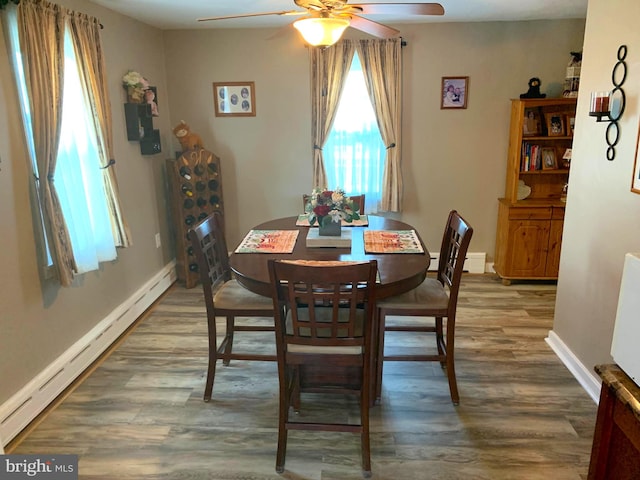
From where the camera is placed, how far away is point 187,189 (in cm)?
399

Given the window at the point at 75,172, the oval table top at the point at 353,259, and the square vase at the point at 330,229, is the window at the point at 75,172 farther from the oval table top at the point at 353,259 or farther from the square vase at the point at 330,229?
the square vase at the point at 330,229

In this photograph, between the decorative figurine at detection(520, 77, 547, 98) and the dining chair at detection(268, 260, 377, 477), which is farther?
the decorative figurine at detection(520, 77, 547, 98)

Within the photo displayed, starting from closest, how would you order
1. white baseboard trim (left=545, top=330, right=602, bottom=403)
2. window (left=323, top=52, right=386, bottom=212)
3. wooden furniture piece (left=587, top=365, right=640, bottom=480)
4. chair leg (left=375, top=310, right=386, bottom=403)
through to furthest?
1. wooden furniture piece (left=587, top=365, right=640, bottom=480)
2. chair leg (left=375, top=310, right=386, bottom=403)
3. white baseboard trim (left=545, top=330, right=602, bottom=403)
4. window (left=323, top=52, right=386, bottom=212)

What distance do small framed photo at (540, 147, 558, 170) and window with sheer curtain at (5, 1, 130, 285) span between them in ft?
11.3

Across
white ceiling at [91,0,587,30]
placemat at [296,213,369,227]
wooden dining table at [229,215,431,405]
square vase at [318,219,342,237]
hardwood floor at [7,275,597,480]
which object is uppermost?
white ceiling at [91,0,587,30]

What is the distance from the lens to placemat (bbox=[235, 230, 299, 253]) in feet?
8.49

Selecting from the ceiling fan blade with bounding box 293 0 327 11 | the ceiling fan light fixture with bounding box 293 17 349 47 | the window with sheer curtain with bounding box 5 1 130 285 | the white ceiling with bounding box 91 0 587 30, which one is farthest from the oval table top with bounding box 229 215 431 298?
the white ceiling with bounding box 91 0 587 30

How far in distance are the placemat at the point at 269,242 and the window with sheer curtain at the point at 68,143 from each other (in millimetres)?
916

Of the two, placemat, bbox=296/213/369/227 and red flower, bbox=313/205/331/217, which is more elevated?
red flower, bbox=313/205/331/217

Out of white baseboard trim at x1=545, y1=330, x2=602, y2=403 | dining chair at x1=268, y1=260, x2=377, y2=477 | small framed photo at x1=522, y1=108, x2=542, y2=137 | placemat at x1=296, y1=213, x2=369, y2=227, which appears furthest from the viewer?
small framed photo at x1=522, y1=108, x2=542, y2=137

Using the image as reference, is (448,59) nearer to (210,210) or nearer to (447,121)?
(447,121)

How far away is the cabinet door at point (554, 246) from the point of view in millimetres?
3951

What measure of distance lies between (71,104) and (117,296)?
133 centimetres

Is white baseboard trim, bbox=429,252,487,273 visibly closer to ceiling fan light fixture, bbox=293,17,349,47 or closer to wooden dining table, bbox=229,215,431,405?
wooden dining table, bbox=229,215,431,405
